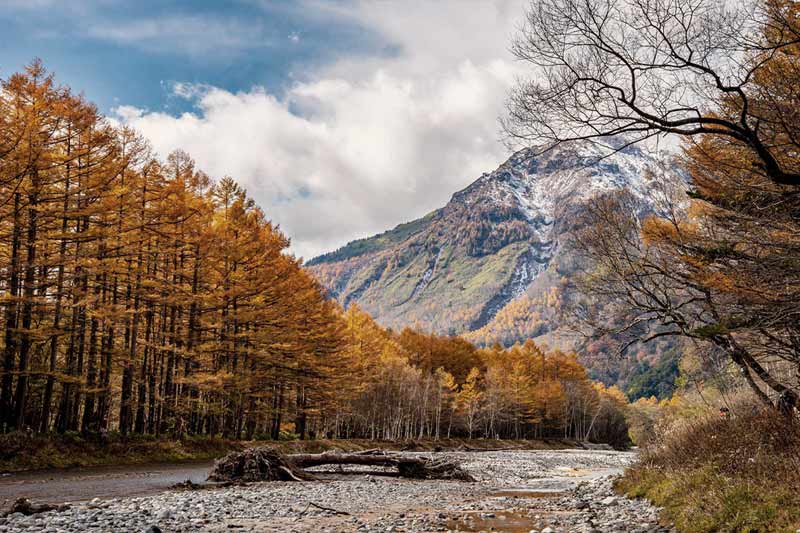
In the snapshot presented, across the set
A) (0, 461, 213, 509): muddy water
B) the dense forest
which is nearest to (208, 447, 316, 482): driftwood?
(0, 461, 213, 509): muddy water

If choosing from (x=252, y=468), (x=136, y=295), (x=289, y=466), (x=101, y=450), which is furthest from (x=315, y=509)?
(x=136, y=295)

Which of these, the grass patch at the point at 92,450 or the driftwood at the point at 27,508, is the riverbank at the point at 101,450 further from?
the driftwood at the point at 27,508

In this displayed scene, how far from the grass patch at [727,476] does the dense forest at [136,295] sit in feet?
50.4

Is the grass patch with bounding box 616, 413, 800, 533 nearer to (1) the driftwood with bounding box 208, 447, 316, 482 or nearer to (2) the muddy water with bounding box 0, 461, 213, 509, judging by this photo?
(1) the driftwood with bounding box 208, 447, 316, 482

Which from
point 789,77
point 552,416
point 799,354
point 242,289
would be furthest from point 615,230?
point 552,416

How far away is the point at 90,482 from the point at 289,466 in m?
5.27

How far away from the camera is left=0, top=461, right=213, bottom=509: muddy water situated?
11.1 metres

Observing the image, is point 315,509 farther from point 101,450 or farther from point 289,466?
point 101,450

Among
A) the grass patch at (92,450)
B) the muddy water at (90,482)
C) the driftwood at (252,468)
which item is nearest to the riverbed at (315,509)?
the muddy water at (90,482)

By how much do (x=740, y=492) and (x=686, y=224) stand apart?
848 centimetres

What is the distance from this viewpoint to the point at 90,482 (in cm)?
1367

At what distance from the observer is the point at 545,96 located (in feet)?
27.2

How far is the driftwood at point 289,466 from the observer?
1569 centimetres

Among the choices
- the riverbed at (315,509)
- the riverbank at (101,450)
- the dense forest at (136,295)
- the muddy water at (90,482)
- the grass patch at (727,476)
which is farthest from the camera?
the dense forest at (136,295)
